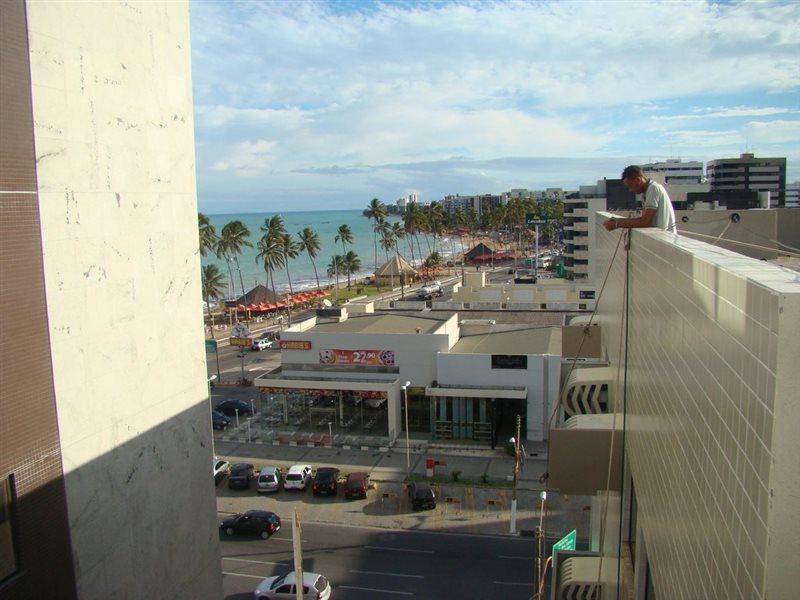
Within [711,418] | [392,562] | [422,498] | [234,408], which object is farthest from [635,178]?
[234,408]

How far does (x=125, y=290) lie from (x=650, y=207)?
7069mm

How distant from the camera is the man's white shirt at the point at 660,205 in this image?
24.6 ft

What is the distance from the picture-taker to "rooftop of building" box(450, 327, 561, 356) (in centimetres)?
3353

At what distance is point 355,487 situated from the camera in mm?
26031

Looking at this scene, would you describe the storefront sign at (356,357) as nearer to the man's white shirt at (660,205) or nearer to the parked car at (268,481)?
the parked car at (268,481)

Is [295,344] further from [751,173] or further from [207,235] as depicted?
[751,173]

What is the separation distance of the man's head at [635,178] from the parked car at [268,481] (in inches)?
891

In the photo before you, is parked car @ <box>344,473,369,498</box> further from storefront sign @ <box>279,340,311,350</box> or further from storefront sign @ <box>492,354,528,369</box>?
storefront sign @ <box>279,340,311,350</box>

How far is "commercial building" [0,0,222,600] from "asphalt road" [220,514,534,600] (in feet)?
32.0

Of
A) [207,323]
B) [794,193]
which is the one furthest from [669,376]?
[794,193]

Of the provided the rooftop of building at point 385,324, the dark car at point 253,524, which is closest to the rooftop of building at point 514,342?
the rooftop of building at point 385,324

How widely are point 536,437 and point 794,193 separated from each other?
5761 inches

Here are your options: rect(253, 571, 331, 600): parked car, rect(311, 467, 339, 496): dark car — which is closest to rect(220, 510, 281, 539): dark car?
rect(311, 467, 339, 496): dark car

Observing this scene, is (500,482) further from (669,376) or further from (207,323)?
(207,323)
